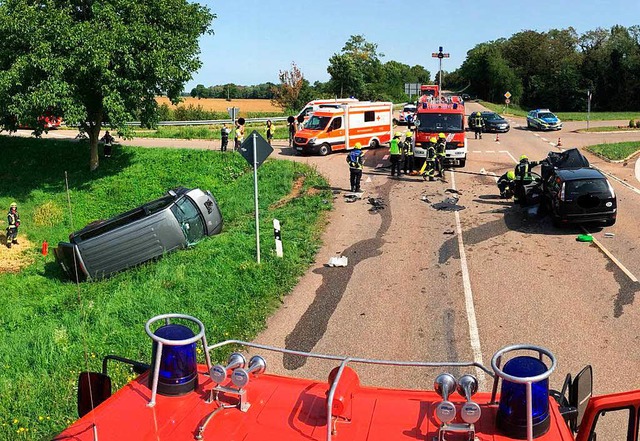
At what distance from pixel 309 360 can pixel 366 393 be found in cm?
447

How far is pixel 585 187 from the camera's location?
14469mm

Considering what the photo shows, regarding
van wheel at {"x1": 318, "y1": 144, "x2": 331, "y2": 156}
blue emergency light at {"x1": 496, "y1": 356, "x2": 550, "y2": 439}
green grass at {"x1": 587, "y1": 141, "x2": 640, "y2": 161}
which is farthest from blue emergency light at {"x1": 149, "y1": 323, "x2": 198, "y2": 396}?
green grass at {"x1": 587, "y1": 141, "x2": 640, "y2": 161}

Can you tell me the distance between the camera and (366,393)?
14.1ft

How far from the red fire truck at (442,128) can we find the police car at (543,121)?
20.1 m

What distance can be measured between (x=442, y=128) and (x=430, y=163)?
237 centimetres

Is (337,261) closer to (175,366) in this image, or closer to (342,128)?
(175,366)

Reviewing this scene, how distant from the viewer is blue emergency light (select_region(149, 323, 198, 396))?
4.16m

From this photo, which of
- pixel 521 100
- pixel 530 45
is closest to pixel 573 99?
pixel 521 100

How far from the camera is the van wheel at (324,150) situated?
2753cm

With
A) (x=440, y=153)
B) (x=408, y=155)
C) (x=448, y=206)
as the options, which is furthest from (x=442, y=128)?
(x=448, y=206)

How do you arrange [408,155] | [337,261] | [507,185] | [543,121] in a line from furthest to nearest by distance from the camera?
[543,121] → [408,155] → [507,185] → [337,261]

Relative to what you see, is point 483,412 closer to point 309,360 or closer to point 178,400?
point 178,400

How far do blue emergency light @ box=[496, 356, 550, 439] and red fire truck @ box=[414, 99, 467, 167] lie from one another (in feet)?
63.6

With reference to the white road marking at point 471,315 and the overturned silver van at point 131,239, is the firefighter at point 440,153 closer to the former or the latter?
the white road marking at point 471,315
